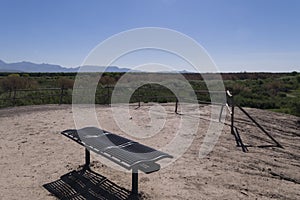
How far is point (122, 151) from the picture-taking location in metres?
3.37

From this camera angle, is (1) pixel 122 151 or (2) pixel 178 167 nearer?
(1) pixel 122 151

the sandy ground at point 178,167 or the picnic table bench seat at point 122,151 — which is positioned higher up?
the picnic table bench seat at point 122,151

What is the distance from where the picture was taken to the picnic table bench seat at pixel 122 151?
3032 mm

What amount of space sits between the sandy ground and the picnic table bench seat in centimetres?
53

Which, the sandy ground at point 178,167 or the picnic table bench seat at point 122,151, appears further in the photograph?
the sandy ground at point 178,167

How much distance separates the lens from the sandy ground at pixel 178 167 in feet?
11.7

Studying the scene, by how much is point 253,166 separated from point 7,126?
628cm

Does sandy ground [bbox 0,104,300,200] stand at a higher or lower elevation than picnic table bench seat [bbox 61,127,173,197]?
lower

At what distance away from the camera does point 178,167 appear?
14.7ft

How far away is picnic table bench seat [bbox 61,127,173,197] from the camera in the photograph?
3032mm

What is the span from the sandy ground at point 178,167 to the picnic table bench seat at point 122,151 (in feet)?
1.73

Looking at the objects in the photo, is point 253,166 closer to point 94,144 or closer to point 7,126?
point 94,144

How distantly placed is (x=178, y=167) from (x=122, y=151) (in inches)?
57.8

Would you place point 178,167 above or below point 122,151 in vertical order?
below
